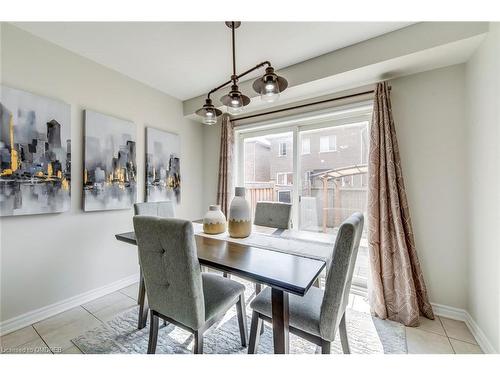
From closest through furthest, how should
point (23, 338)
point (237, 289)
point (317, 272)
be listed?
point (317, 272)
point (237, 289)
point (23, 338)

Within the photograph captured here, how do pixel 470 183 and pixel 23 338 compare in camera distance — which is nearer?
pixel 23 338

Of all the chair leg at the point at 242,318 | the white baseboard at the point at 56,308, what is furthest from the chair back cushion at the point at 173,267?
the white baseboard at the point at 56,308

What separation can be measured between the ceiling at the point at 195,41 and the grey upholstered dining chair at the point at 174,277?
1.59m

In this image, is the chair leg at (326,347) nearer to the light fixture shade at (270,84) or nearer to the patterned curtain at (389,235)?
the patterned curtain at (389,235)

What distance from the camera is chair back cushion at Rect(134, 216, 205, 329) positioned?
1.04m

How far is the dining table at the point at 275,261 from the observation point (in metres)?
1.00

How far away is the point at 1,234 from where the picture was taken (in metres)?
1.64

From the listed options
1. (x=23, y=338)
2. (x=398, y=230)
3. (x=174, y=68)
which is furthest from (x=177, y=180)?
(x=398, y=230)

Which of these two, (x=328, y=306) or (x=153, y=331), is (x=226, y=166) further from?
(x=328, y=306)

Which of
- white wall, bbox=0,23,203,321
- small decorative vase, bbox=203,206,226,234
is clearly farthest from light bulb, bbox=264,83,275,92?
white wall, bbox=0,23,203,321

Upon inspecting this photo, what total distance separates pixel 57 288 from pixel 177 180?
5.40ft

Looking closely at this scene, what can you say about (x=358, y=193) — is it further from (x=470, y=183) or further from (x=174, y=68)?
(x=174, y=68)

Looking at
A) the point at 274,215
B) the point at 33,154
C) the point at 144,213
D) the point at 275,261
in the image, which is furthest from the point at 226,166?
the point at 275,261

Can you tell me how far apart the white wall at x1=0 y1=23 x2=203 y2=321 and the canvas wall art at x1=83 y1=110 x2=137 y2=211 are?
0.08 metres
